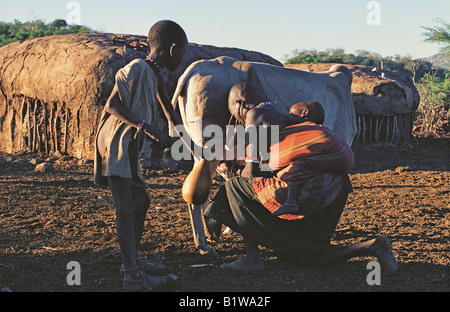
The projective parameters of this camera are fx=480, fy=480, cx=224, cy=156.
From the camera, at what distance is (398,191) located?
6.29m

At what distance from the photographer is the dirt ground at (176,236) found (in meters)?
3.05

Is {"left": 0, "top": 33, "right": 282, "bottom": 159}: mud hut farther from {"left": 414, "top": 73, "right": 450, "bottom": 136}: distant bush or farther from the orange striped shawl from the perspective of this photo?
{"left": 414, "top": 73, "right": 450, "bottom": 136}: distant bush

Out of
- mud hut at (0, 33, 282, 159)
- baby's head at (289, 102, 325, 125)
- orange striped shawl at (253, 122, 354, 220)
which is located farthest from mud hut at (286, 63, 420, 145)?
orange striped shawl at (253, 122, 354, 220)

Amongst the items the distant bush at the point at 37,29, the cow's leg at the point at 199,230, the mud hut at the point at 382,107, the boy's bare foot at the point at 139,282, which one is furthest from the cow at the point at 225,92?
the distant bush at the point at 37,29

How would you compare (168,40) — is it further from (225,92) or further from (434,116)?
(434,116)

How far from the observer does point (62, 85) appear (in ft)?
24.5

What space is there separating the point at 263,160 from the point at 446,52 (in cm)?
1273

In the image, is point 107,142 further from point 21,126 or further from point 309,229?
point 21,126

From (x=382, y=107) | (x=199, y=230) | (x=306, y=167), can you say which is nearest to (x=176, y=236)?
(x=199, y=230)

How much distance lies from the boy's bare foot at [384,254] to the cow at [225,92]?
1.20 m

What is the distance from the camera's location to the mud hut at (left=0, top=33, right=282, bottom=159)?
23.5 feet

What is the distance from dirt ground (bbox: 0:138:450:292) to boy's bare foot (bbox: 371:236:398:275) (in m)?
0.06

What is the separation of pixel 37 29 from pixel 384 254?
17257mm

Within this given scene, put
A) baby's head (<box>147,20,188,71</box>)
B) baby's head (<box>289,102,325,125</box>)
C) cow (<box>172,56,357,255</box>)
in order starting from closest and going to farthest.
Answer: baby's head (<box>147,20,188,71</box>) → baby's head (<box>289,102,325,125</box>) → cow (<box>172,56,357,255</box>)
